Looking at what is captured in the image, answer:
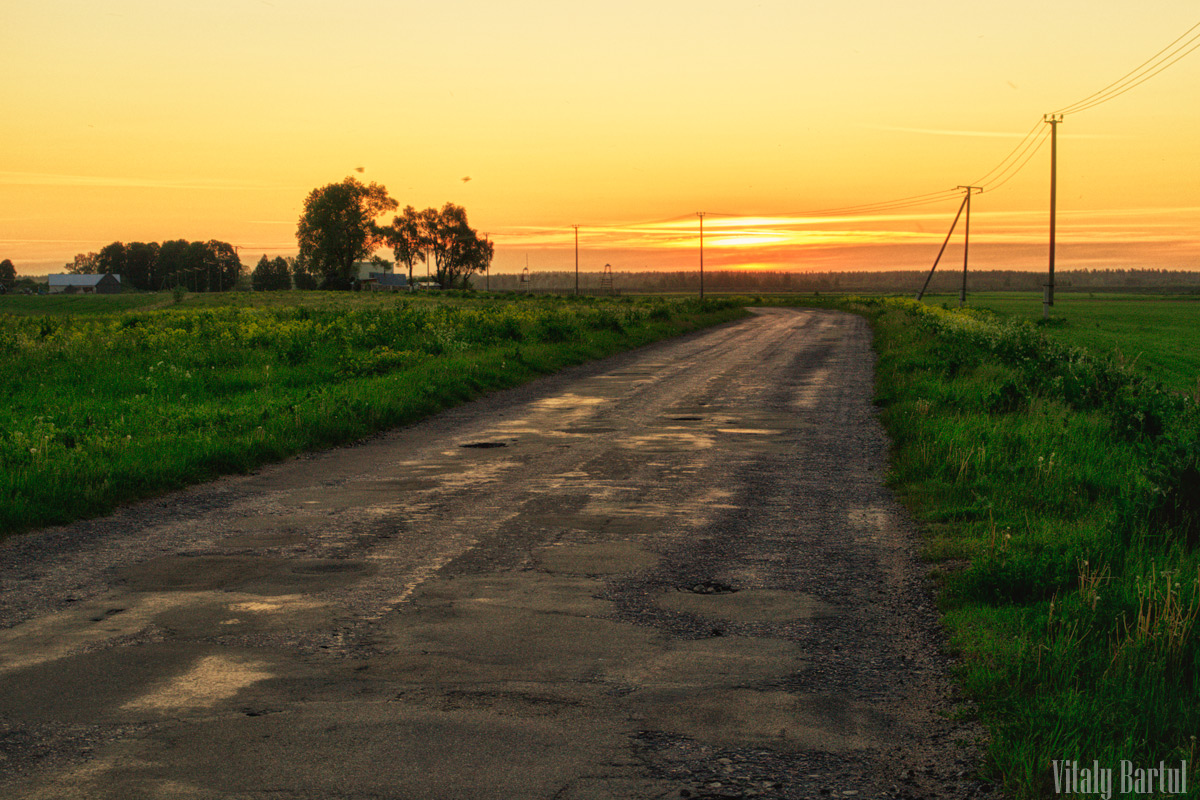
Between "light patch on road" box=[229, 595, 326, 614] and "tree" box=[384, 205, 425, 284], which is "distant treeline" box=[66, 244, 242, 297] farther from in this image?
"light patch on road" box=[229, 595, 326, 614]

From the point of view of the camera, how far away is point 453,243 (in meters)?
147

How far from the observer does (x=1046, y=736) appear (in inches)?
152

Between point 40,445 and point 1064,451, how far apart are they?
11.8m

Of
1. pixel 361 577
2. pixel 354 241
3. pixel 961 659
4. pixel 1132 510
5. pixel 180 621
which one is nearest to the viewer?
pixel 961 659

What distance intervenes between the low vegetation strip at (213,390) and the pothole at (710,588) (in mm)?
5699

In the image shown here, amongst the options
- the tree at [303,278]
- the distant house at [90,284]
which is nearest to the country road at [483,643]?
the tree at [303,278]

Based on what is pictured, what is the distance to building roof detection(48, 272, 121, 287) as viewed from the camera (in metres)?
164

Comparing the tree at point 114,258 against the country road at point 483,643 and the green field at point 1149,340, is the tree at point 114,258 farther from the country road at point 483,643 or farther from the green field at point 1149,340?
the country road at point 483,643

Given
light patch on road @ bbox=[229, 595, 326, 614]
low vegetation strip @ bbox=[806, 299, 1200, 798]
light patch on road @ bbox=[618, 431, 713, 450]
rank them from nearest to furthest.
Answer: low vegetation strip @ bbox=[806, 299, 1200, 798]
light patch on road @ bbox=[229, 595, 326, 614]
light patch on road @ bbox=[618, 431, 713, 450]

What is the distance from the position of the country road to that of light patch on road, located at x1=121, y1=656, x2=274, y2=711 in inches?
0.7

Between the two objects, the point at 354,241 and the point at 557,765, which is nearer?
the point at 557,765

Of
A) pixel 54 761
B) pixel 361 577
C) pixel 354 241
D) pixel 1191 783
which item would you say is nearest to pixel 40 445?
pixel 361 577

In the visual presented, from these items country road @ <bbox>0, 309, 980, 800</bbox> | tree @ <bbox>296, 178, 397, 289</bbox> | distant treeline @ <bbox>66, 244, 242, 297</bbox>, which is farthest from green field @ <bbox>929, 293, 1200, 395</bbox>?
distant treeline @ <bbox>66, 244, 242, 297</bbox>

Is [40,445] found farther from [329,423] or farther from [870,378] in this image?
[870,378]
